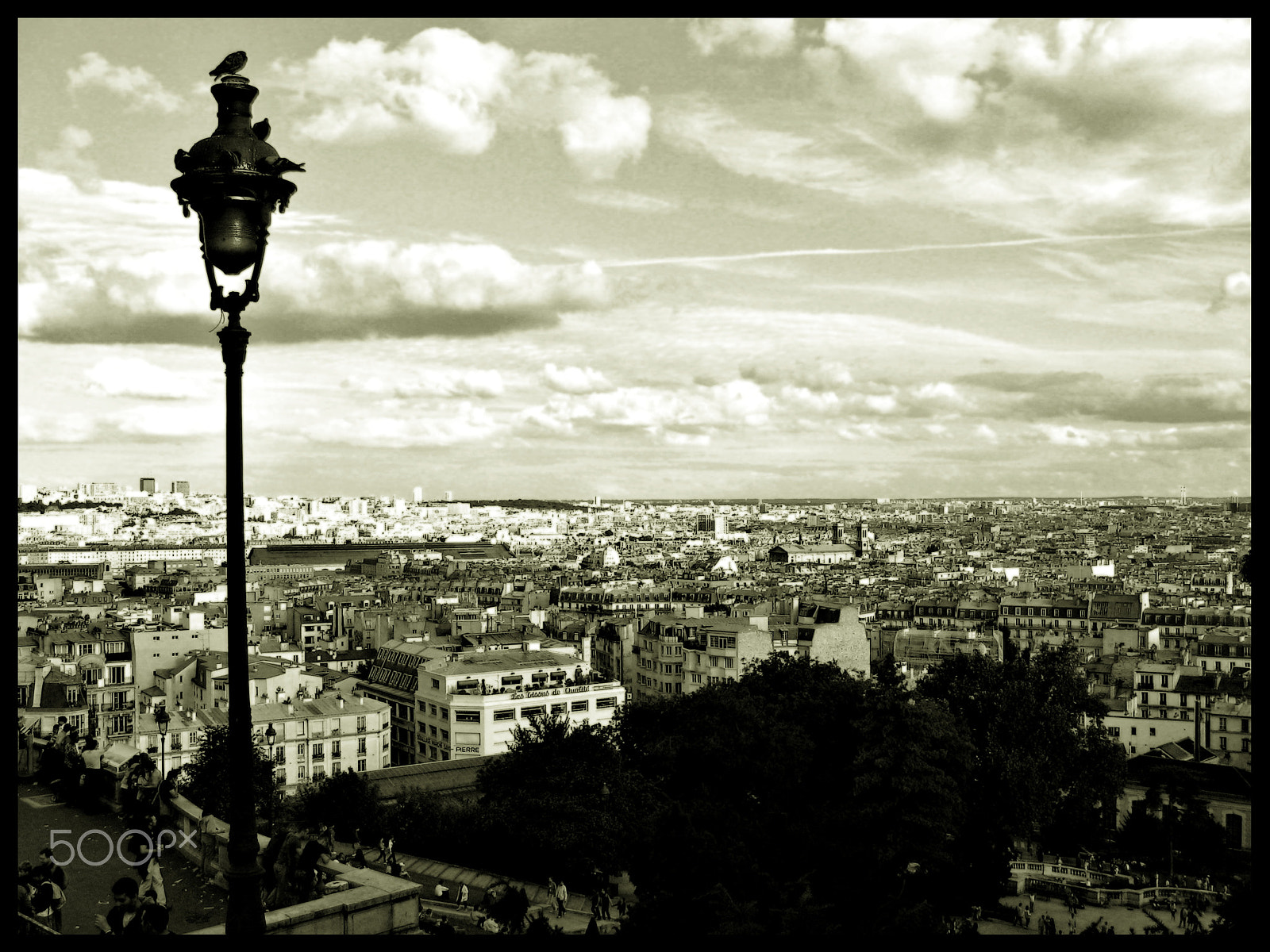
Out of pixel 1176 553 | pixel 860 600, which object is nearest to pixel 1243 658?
pixel 860 600

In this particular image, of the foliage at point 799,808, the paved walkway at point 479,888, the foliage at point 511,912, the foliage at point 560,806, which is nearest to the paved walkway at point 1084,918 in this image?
the foliage at point 799,808

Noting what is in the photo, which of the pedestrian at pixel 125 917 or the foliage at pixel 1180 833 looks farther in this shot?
the foliage at pixel 1180 833

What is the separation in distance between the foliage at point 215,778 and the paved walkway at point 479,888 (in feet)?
6.04

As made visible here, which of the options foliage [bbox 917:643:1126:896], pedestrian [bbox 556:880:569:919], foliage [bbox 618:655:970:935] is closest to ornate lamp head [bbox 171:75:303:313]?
foliage [bbox 618:655:970:935]

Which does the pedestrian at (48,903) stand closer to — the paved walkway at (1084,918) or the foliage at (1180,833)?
the paved walkway at (1084,918)

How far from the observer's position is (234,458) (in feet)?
11.5

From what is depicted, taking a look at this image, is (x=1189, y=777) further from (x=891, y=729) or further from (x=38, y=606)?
(x=38, y=606)

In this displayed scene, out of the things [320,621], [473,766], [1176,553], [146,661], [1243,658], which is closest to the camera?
[473,766]

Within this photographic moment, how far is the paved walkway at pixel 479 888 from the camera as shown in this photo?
16.2 m

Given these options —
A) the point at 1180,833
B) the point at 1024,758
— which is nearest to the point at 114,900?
the point at 1024,758

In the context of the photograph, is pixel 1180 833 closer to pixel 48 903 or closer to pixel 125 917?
pixel 48 903
